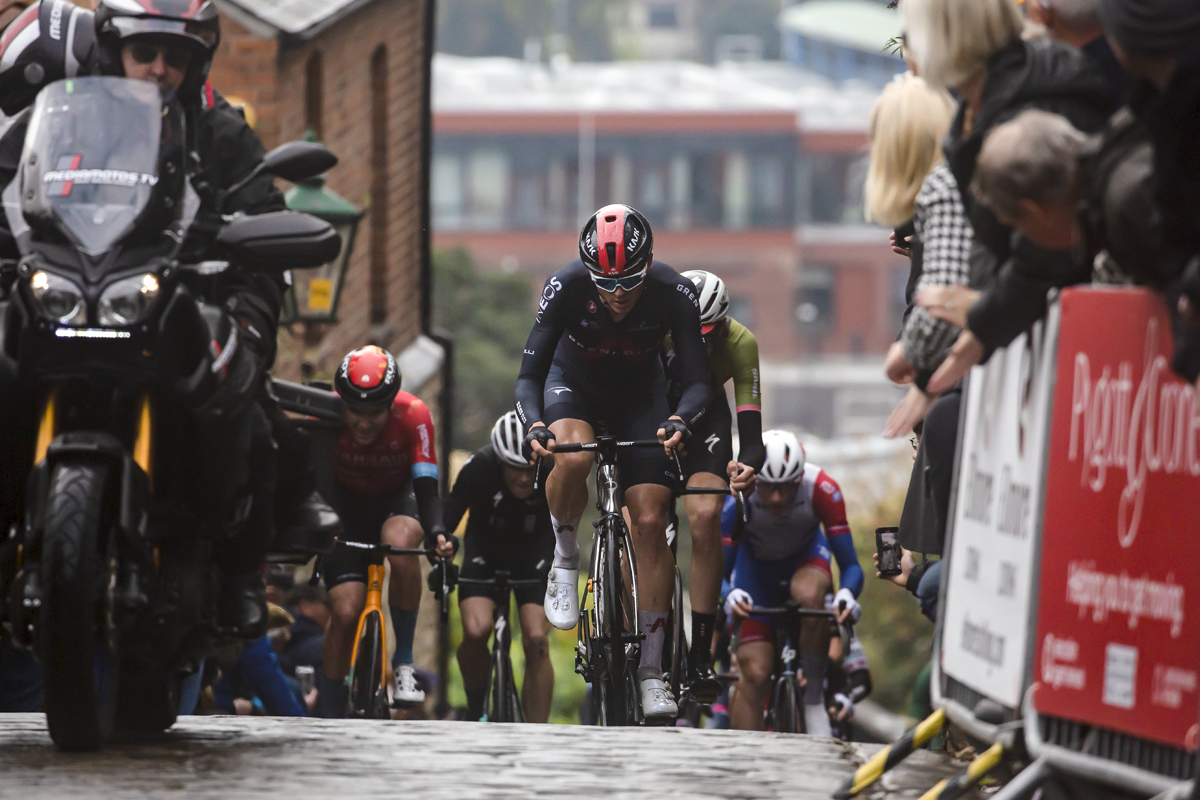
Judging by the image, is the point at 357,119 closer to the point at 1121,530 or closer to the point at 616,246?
the point at 616,246

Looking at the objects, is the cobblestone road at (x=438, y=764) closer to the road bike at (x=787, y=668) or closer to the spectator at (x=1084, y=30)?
the spectator at (x=1084, y=30)

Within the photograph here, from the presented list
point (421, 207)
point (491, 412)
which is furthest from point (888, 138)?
point (491, 412)

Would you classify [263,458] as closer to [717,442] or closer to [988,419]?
[988,419]

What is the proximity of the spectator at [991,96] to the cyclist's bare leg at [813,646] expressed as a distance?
270 inches

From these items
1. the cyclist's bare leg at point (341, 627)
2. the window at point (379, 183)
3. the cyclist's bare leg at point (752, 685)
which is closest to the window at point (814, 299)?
the window at point (379, 183)

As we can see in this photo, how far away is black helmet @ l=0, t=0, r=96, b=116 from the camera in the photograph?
22.6ft

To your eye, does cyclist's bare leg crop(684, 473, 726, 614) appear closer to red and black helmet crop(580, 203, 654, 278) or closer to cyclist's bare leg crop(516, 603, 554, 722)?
red and black helmet crop(580, 203, 654, 278)

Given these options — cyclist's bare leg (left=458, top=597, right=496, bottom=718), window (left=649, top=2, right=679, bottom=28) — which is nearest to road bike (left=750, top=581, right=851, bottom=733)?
cyclist's bare leg (left=458, top=597, right=496, bottom=718)

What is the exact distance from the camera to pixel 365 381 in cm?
1153

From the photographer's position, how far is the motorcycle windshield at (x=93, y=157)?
21.2 ft

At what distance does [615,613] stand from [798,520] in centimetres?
319

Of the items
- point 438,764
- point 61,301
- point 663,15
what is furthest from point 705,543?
point 663,15

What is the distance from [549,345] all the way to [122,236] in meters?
3.63

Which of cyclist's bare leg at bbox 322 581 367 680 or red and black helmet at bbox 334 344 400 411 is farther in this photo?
cyclist's bare leg at bbox 322 581 367 680
